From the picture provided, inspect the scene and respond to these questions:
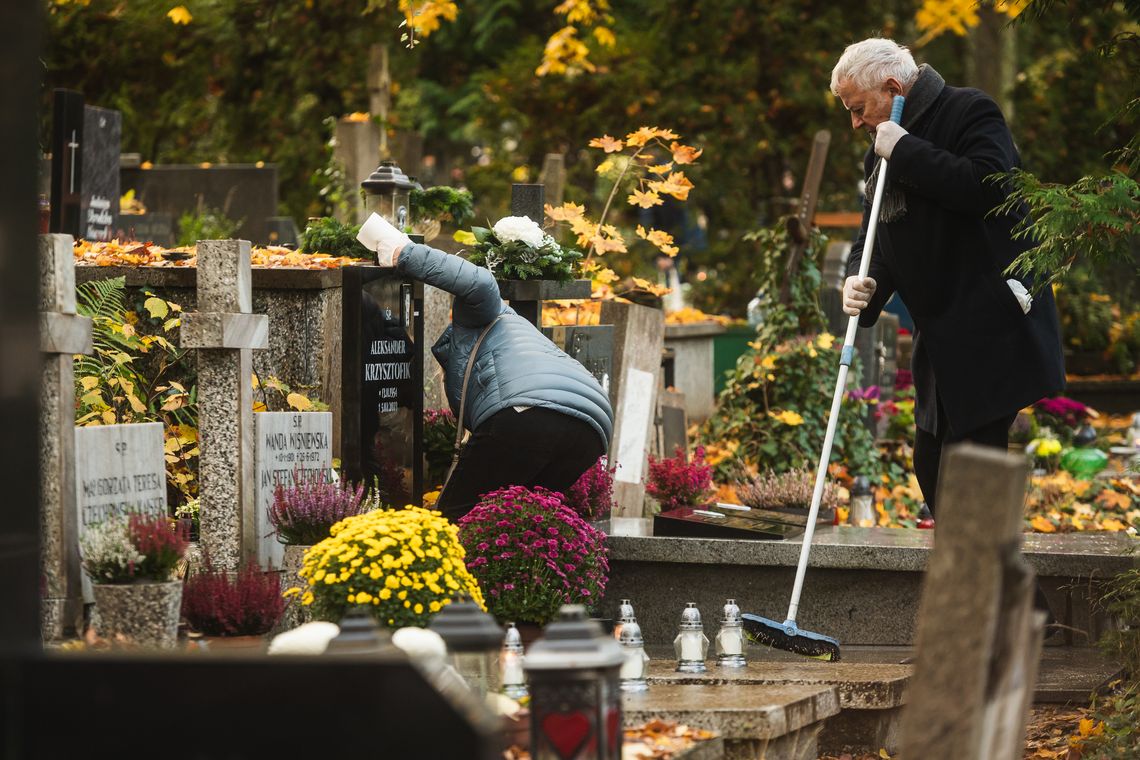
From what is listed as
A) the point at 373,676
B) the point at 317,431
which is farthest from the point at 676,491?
the point at 373,676

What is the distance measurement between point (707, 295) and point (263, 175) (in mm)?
5205

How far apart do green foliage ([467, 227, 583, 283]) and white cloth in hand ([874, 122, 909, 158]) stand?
6.95 feet

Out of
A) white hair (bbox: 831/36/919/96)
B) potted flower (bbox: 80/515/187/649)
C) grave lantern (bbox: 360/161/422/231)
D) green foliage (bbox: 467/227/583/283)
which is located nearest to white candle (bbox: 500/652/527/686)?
potted flower (bbox: 80/515/187/649)

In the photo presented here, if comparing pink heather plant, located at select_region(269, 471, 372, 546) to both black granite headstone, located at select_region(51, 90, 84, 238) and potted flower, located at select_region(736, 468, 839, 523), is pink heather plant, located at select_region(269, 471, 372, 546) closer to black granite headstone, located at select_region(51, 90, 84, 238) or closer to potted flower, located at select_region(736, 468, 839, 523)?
potted flower, located at select_region(736, 468, 839, 523)

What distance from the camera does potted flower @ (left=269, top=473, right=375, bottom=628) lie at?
5586 mm

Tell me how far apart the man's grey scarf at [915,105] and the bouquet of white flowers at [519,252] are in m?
1.98

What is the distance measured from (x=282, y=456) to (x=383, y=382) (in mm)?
898

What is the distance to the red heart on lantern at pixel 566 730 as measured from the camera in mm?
3635

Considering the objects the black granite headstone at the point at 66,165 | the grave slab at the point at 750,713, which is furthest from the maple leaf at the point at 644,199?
the grave slab at the point at 750,713

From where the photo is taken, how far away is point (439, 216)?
8.11m

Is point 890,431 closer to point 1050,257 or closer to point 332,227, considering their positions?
point 332,227

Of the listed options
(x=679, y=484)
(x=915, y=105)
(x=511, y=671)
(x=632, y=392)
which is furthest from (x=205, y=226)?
(x=511, y=671)

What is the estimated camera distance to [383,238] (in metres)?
6.62

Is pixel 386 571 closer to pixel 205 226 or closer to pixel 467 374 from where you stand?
pixel 467 374
